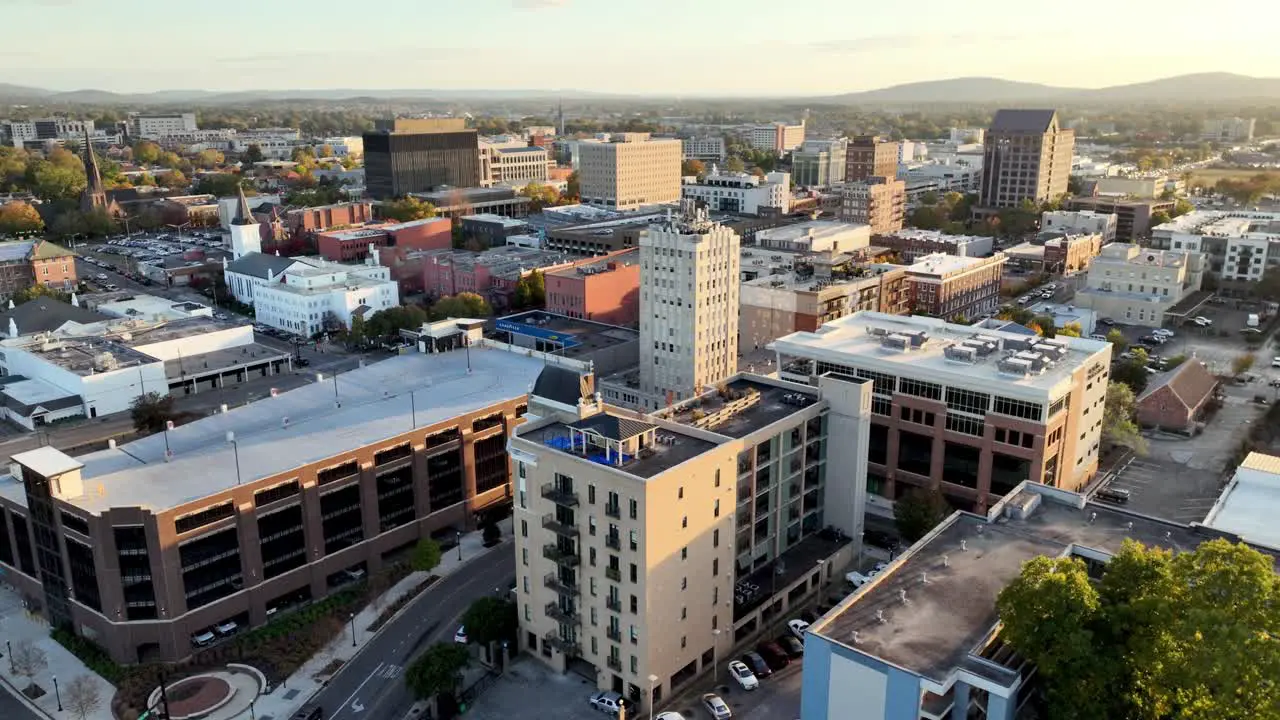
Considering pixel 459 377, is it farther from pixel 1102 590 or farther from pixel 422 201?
pixel 422 201

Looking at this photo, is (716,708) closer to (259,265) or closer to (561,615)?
(561,615)

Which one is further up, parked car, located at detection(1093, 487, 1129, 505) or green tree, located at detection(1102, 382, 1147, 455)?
green tree, located at detection(1102, 382, 1147, 455)

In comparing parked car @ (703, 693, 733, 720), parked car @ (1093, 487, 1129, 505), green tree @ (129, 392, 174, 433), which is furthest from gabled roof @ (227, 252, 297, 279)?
parked car @ (1093, 487, 1129, 505)

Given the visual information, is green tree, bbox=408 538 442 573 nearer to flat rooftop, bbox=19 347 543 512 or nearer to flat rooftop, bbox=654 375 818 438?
flat rooftop, bbox=19 347 543 512

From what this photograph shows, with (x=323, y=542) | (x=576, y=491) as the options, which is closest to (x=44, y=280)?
(x=323, y=542)

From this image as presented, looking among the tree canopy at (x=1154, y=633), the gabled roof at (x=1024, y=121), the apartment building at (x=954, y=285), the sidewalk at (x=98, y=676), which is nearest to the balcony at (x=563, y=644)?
the sidewalk at (x=98, y=676)

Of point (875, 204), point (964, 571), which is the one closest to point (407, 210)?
point (875, 204)
